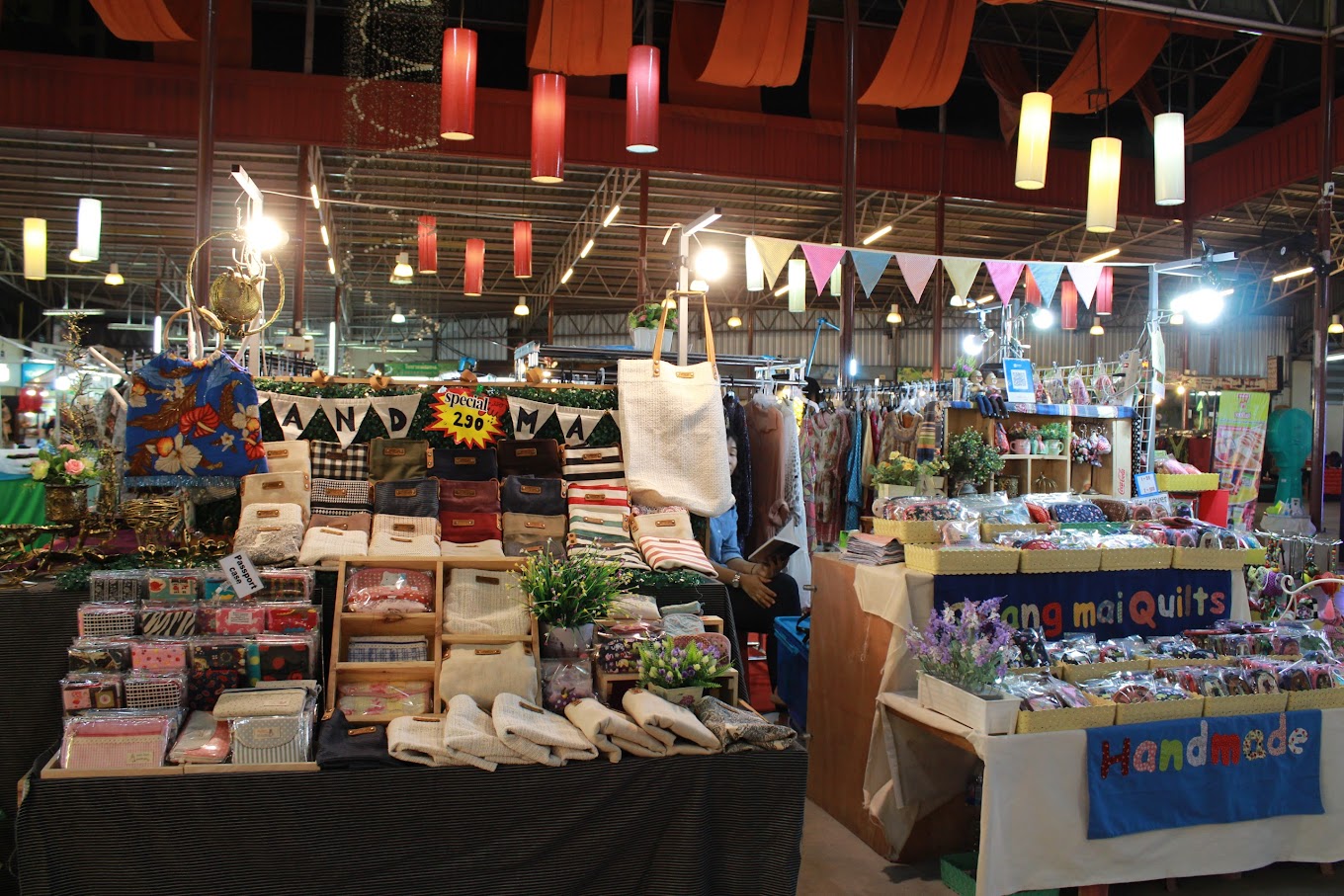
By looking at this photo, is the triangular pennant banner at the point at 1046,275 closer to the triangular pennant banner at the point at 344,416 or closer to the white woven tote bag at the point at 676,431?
the white woven tote bag at the point at 676,431

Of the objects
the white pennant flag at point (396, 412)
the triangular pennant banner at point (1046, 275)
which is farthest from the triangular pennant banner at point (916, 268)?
the white pennant flag at point (396, 412)

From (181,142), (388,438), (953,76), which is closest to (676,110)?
(953,76)

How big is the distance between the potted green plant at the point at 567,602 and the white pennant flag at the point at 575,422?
1479 millimetres

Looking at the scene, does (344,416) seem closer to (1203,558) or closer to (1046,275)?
(1203,558)

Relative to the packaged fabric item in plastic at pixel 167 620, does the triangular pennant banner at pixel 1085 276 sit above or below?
above

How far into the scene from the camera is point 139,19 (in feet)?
33.1

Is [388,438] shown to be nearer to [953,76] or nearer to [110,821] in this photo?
[110,821]

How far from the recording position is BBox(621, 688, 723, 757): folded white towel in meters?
3.16

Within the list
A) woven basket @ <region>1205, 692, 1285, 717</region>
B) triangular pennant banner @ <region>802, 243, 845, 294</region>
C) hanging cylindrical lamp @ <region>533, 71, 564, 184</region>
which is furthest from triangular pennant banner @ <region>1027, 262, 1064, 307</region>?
woven basket @ <region>1205, 692, 1285, 717</region>

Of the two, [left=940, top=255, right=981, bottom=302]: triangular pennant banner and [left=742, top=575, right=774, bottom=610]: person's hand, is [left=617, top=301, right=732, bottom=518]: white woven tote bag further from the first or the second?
[left=940, top=255, right=981, bottom=302]: triangular pennant banner

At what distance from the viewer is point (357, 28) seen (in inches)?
548

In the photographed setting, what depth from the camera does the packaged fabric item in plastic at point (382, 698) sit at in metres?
3.46

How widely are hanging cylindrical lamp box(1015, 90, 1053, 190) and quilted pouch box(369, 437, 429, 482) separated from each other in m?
4.09

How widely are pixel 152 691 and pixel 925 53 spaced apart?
10.3 meters
